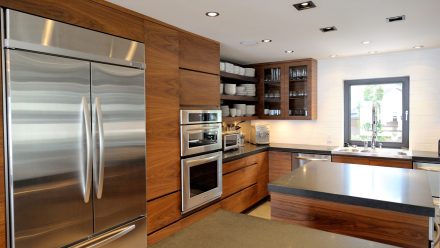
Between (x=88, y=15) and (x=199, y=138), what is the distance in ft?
5.18

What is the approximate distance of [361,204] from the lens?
1.71 metres

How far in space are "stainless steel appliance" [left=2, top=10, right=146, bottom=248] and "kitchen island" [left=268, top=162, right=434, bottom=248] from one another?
1.17 m

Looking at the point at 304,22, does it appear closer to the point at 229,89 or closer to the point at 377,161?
the point at 229,89

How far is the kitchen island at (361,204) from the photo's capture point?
5.44 ft

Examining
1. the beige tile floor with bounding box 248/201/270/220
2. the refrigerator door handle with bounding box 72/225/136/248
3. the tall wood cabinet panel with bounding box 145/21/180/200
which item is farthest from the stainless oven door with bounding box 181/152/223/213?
the beige tile floor with bounding box 248/201/270/220

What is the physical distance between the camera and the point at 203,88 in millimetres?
3244

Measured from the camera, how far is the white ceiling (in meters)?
2.25

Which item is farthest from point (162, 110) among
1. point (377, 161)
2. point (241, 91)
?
point (377, 161)

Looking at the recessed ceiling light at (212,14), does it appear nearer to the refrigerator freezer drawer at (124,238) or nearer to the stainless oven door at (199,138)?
the stainless oven door at (199,138)

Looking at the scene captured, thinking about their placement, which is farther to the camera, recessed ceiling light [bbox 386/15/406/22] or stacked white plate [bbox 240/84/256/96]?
stacked white plate [bbox 240/84/256/96]

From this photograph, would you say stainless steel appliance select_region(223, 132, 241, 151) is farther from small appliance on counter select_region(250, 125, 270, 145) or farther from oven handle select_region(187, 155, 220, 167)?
oven handle select_region(187, 155, 220, 167)

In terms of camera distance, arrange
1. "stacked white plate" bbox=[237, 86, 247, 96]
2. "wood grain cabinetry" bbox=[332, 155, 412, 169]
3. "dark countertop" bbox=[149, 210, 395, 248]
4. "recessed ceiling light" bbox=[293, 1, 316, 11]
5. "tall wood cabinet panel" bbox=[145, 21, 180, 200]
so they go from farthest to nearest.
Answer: "stacked white plate" bbox=[237, 86, 247, 96] → "wood grain cabinetry" bbox=[332, 155, 412, 169] → "tall wood cabinet panel" bbox=[145, 21, 180, 200] → "recessed ceiling light" bbox=[293, 1, 316, 11] → "dark countertop" bbox=[149, 210, 395, 248]

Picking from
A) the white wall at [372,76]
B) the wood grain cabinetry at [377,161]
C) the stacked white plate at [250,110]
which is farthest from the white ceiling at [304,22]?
the wood grain cabinetry at [377,161]

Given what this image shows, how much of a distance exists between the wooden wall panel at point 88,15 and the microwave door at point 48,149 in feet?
0.91
